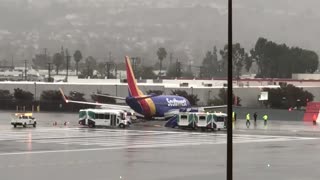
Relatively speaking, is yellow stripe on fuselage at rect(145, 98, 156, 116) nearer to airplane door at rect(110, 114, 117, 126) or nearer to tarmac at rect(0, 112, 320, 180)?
airplane door at rect(110, 114, 117, 126)

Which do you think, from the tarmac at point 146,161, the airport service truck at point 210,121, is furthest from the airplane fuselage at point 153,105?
the tarmac at point 146,161

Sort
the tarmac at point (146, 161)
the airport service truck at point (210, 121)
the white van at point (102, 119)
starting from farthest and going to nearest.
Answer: the white van at point (102, 119) < the airport service truck at point (210, 121) < the tarmac at point (146, 161)

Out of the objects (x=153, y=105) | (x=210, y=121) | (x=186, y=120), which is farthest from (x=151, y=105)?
(x=210, y=121)

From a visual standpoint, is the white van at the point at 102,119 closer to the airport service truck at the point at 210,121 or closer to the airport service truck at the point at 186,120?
the airport service truck at the point at 186,120

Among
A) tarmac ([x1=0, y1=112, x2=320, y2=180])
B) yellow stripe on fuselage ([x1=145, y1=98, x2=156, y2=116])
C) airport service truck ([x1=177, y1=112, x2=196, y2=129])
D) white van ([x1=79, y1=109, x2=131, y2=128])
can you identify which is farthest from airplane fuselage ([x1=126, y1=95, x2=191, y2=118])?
tarmac ([x1=0, y1=112, x2=320, y2=180])

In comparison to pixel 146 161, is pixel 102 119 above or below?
above

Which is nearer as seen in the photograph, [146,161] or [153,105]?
[146,161]

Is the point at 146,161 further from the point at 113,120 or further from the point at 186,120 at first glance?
the point at 113,120

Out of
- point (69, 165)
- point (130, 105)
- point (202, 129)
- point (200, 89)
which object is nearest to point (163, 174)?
point (69, 165)

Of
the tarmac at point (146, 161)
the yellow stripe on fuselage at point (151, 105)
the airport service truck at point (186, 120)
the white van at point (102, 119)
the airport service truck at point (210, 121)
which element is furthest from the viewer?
the yellow stripe on fuselage at point (151, 105)

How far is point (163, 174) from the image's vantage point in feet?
74.2

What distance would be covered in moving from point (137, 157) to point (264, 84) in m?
125

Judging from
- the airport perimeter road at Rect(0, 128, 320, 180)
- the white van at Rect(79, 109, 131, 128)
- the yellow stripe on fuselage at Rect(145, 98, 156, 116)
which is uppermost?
the yellow stripe on fuselage at Rect(145, 98, 156, 116)

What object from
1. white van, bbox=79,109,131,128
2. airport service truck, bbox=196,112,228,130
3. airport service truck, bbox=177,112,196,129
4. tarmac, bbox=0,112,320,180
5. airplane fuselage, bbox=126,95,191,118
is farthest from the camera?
airplane fuselage, bbox=126,95,191,118
